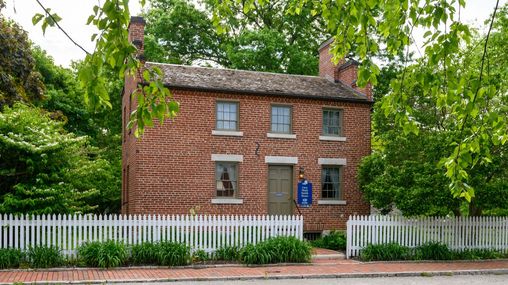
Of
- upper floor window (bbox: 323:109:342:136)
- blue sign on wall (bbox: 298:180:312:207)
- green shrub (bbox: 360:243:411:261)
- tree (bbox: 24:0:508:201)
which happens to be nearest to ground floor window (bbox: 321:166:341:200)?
blue sign on wall (bbox: 298:180:312:207)

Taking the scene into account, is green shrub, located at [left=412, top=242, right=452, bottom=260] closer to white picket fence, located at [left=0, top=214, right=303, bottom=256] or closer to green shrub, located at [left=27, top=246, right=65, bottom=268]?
white picket fence, located at [left=0, top=214, right=303, bottom=256]

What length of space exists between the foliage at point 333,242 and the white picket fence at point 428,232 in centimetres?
119

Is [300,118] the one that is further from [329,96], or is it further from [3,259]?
[3,259]

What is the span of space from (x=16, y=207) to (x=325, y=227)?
11154mm

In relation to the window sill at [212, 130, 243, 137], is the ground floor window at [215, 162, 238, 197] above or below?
below

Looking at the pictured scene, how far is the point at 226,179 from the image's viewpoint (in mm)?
21828

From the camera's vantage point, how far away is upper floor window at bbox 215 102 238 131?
2191cm

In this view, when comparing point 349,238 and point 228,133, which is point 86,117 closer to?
point 228,133

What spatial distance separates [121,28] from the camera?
161 inches

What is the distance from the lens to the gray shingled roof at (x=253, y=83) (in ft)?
71.2

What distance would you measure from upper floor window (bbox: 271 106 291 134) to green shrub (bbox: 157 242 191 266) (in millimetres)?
7932

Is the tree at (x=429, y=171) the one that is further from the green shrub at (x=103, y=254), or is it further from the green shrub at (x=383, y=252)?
the green shrub at (x=103, y=254)

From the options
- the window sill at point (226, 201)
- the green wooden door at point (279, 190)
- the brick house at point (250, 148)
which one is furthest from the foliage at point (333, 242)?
the window sill at point (226, 201)

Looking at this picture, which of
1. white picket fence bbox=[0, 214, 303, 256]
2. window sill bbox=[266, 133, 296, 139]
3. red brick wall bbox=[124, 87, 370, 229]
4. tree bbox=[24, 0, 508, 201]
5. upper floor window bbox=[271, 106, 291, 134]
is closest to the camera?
Answer: tree bbox=[24, 0, 508, 201]
